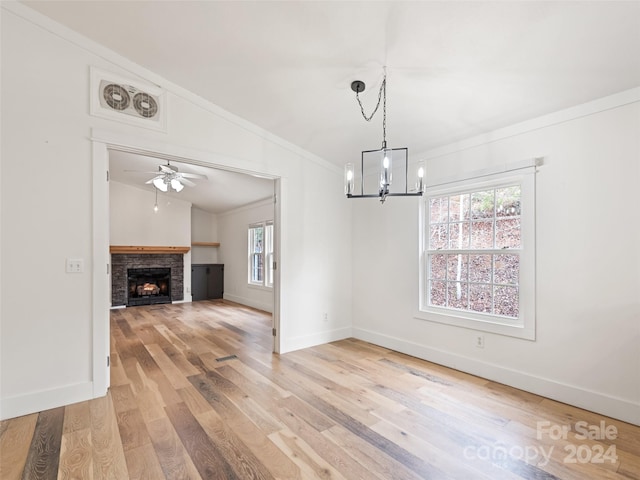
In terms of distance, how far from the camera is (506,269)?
307cm

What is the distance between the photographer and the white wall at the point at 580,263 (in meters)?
2.35

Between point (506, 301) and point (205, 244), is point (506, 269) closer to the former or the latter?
point (506, 301)

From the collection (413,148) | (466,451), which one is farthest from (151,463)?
(413,148)

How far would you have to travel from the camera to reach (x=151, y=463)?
185 cm

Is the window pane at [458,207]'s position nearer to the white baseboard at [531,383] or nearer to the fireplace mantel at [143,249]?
the white baseboard at [531,383]

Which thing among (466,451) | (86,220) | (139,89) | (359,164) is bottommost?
(466,451)

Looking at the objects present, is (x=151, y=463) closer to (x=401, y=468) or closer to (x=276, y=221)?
(x=401, y=468)

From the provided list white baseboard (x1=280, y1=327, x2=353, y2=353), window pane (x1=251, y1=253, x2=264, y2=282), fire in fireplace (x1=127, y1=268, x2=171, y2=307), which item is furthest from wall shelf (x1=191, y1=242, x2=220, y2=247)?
white baseboard (x1=280, y1=327, x2=353, y2=353)

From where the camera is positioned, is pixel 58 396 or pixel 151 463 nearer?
pixel 151 463

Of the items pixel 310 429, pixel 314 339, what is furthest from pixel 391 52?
pixel 314 339

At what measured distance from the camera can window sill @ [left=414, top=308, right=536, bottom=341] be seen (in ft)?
9.41

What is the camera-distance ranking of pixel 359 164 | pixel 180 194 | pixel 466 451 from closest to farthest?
pixel 466 451 → pixel 359 164 → pixel 180 194

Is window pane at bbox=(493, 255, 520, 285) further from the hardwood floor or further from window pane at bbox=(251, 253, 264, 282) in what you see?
window pane at bbox=(251, 253, 264, 282)

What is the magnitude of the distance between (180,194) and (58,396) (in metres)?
5.83
